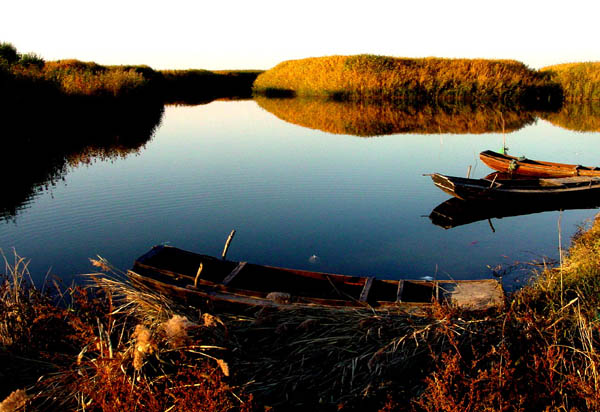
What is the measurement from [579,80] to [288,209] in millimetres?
32858

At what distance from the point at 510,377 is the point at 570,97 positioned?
38509mm

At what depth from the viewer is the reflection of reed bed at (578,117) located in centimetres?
2398

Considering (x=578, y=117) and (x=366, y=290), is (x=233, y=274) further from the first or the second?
(x=578, y=117)

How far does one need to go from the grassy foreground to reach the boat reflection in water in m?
6.21

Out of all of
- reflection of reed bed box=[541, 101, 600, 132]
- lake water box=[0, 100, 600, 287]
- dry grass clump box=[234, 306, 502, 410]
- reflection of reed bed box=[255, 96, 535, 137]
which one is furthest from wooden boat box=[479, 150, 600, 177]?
dry grass clump box=[234, 306, 502, 410]

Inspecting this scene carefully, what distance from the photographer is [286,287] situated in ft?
21.5

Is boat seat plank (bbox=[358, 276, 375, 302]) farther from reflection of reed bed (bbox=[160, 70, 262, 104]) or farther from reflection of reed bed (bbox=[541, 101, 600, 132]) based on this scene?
reflection of reed bed (bbox=[160, 70, 262, 104])

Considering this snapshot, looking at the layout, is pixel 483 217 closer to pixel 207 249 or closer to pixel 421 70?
pixel 207 249

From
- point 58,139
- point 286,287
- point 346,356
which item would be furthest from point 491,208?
point 58,139

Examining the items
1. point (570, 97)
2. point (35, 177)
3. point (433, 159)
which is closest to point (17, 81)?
point (35, 177)

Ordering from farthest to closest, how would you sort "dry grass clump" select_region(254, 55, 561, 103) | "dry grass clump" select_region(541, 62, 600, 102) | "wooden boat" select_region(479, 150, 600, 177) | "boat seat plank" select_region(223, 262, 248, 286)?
1. "dry grass clump" select_region(254, 55, 561, 103)
2. "dry grass clump" select_region(541, 62, 600, 102)
3. "wooden boat" select_region(479, 150, 600, 177)
4. "boat seat plank" select_region(223, 262, 248, 286)

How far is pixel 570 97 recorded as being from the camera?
35656 mm

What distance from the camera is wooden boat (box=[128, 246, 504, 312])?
17.8ft

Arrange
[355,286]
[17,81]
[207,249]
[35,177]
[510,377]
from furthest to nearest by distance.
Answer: [17,81] < [35,177] < [207,249] < [355,286] < [510,377]
